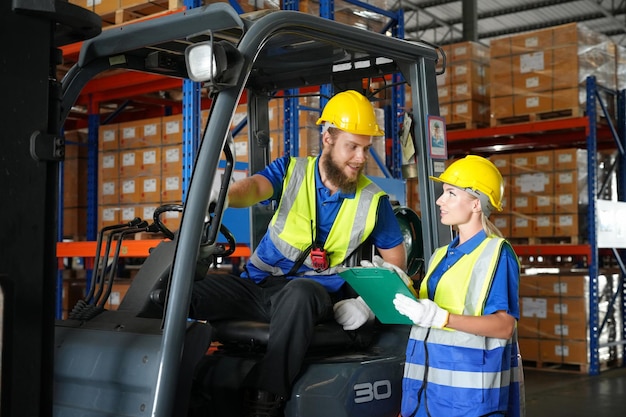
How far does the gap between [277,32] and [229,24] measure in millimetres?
188

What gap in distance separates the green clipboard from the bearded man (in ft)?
0.47

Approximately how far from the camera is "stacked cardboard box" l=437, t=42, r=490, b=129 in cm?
1148

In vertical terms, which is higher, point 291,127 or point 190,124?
point 291,127

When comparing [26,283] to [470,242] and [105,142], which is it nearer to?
[470,242]

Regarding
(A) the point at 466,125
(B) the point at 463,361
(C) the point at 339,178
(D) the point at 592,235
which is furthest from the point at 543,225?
(B) the point at 463,361

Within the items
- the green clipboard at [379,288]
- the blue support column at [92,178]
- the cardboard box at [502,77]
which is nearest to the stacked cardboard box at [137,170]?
the blue support column at [92,178]

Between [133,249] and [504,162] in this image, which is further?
[504,162]

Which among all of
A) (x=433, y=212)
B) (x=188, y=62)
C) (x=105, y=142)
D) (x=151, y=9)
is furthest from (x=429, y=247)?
(x=105, y=142)

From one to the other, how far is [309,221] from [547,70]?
7.63 m

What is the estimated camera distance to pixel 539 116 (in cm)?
1077

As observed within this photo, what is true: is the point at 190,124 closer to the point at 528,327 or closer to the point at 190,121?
the point at 190,121

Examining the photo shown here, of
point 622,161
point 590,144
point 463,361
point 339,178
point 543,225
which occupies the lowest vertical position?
point 463,361

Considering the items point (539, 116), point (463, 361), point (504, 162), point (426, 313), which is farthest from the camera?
point (504, 162)

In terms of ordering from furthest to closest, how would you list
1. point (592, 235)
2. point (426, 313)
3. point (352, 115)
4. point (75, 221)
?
point (592, 235)
point (75, 221)
point (352, 115)
point (426, 313)
